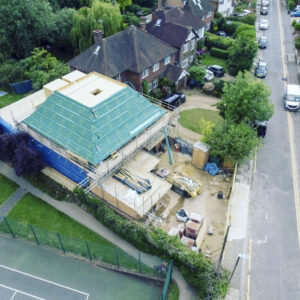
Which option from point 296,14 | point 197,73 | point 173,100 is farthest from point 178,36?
point 296,14

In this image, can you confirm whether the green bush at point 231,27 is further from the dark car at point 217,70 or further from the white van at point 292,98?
the white van at point 292,98

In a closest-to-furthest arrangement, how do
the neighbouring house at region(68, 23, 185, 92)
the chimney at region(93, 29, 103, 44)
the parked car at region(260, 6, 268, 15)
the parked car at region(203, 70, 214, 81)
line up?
the neighbouring house at region(68, 23, 185, 92), the chimney at region(93, 29, 103, 44), the parked car at region(203, 70, 214, 81), the parked car at region(260, 6, 268, 15)

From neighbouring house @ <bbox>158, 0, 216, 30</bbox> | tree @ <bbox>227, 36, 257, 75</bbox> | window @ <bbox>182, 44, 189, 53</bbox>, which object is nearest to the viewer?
tree @ <bbox>227, 36, 257, 75</bbox>

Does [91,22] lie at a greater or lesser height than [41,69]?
greater

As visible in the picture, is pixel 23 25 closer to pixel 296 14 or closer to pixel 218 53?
pixel 218 53

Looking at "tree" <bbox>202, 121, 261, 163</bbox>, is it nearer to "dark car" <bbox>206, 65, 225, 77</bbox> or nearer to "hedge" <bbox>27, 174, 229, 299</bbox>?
"hedge" <bbox>27, 174, 229, 299</bbox>

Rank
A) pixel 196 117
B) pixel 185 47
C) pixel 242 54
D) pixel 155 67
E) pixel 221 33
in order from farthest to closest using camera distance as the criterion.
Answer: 1. pixel 221 33
2. pixel 185 47
3. pixel 242 54
4. pixel 155 67
5. pixel 196 117

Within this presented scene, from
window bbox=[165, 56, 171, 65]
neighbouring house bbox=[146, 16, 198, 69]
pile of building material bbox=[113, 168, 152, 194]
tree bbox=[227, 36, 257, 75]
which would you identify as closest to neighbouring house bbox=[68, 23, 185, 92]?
window bbox=[165, 56, 171, 65]

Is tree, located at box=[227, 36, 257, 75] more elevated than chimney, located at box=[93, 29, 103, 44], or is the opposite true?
chimney, located at box=[93, 29, 103, 44]
